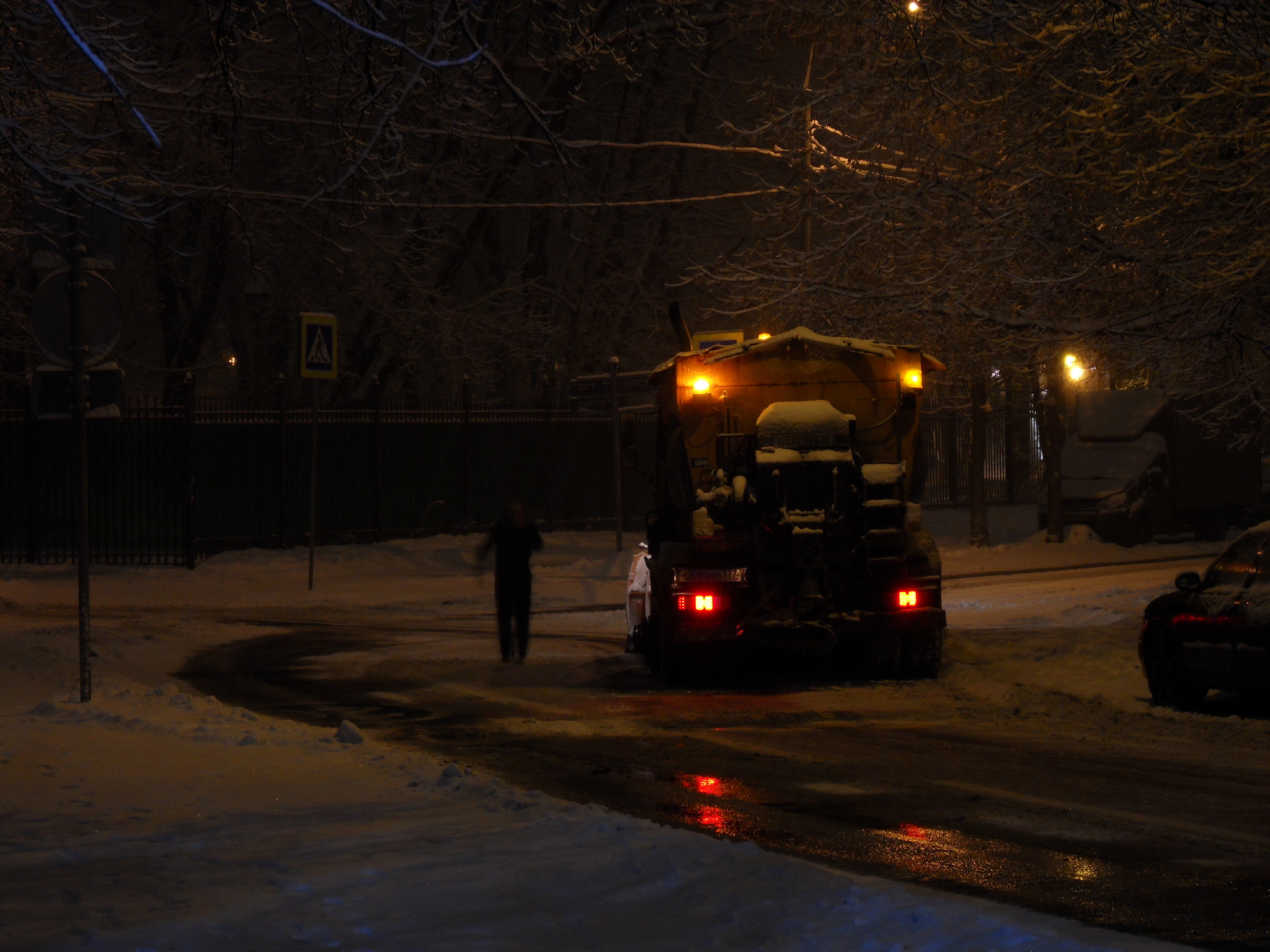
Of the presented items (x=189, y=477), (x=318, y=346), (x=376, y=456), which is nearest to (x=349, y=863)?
(x=318, y=346)

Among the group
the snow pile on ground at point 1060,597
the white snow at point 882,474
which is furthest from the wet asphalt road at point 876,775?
the snow pile on ground at point 1060,597

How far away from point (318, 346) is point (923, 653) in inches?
429

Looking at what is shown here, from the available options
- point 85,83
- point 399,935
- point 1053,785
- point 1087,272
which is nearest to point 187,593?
point 85,83

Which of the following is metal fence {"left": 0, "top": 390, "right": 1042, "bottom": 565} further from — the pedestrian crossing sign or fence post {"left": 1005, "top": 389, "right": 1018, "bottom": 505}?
fence post {"left": 1005, "top": 389, "right": 1018, "bottom": 505}

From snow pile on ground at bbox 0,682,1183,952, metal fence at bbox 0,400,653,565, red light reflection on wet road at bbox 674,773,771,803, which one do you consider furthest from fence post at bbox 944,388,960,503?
snow pile on ground at bbox 0,682,1183,952

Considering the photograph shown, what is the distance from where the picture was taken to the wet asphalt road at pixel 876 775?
627 centimetres

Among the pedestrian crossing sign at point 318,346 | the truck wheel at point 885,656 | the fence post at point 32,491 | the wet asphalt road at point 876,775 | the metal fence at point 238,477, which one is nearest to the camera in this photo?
the wet asphalt road at point 876,775

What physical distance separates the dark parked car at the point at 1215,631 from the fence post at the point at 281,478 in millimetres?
17090

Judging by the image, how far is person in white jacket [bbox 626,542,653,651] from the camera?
48.6 ft

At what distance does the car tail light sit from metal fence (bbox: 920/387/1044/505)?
23.6 metres

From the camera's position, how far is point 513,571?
15.0 m

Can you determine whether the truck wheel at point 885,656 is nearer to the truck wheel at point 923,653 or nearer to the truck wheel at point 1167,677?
the truck wheel at point 923,653

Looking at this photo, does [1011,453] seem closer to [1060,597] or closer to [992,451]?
[992,451]

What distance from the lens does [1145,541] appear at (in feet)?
101
